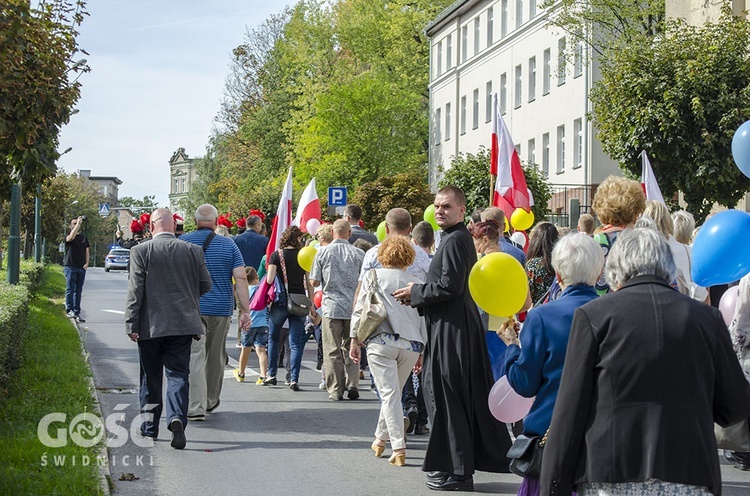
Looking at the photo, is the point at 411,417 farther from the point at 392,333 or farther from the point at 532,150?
the point at 532,150

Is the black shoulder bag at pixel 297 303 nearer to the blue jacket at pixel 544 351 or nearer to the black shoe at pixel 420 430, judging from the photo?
the black shoe at pixel 420 430

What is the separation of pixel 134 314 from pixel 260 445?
156 cm

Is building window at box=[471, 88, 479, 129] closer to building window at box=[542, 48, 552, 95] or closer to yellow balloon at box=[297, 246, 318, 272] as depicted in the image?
building window at box=[542, 48, 552, 95]

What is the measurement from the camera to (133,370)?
604 inches

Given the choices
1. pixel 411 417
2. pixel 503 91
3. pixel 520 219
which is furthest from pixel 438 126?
pixel 411 417

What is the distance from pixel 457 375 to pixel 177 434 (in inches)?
108

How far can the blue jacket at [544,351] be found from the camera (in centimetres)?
532

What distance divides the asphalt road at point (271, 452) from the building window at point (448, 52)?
46980 mm

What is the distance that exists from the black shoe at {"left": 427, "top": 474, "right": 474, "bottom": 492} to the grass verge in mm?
2312

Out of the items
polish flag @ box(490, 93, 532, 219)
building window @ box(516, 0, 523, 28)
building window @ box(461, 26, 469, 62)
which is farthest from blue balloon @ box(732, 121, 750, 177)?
building window @ box(461, 26, 469, 62)

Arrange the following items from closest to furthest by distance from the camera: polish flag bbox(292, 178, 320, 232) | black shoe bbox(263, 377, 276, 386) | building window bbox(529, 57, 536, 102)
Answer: black shoe bbox(263, 377, 276, 386), polish flag bbox(292, 178, 320, 232), building window bbox(529, 57, 536, 102)

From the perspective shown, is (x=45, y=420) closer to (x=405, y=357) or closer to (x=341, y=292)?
(x=405, y=357)

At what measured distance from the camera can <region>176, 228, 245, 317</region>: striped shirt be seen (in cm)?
1116

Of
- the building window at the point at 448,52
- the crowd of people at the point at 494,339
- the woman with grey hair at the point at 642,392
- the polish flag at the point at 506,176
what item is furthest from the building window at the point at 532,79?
the woman with grey hair at the point at 642,392
